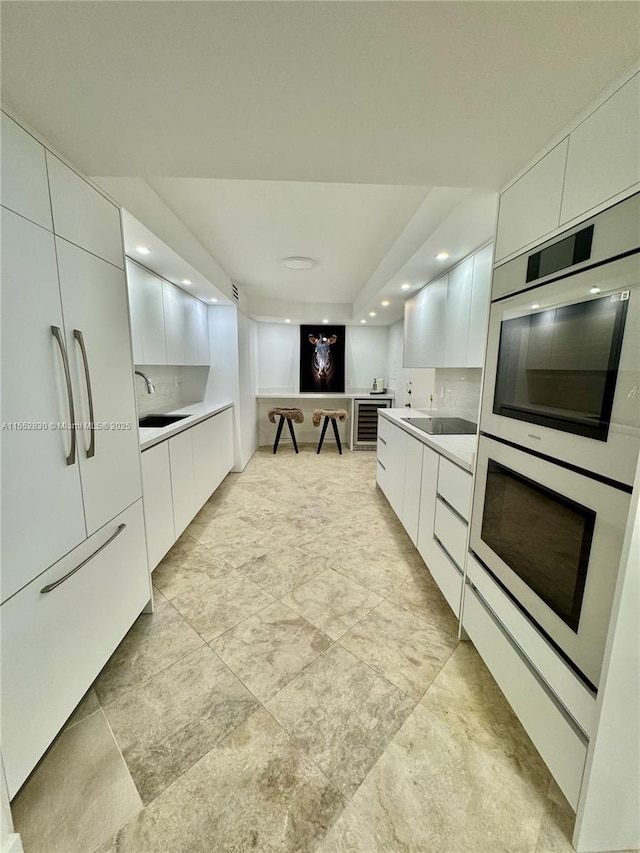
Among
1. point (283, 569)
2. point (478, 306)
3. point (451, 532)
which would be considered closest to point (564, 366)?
point (451, 532)

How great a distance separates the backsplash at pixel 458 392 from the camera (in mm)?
2812

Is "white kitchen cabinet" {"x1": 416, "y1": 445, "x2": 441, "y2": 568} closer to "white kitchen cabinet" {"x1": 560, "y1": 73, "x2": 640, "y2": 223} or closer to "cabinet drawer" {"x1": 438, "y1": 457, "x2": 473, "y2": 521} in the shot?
"cabinet drawer" {"x1": 438, "y1": 457, "x2": 473, "y2": 521}

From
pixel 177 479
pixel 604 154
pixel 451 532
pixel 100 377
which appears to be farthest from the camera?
pixel 177 479

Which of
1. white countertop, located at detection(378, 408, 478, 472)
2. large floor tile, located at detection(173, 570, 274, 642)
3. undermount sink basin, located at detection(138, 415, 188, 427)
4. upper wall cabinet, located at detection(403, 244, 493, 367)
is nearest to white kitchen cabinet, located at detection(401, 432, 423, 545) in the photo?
white countertop, located at detection(378, 408, 478, 472)

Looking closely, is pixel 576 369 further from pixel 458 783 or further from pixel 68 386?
pixel 68 386

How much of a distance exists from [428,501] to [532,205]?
157 cm

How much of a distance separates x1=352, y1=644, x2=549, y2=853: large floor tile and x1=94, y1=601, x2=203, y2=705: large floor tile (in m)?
1.01

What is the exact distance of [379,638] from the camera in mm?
1634

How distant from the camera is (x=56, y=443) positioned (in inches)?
43.0

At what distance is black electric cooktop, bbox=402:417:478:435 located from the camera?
2.28 m

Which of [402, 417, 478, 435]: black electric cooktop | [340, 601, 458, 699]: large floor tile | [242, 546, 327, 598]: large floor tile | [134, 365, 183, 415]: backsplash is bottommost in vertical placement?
[242, 546, 327, 598]: large floor tile

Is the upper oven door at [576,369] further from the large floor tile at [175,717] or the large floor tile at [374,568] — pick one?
the large floor tile at [175,717]

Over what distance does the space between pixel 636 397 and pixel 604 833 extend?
4.08 ft

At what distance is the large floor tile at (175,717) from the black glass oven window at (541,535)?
1220 millimetres
